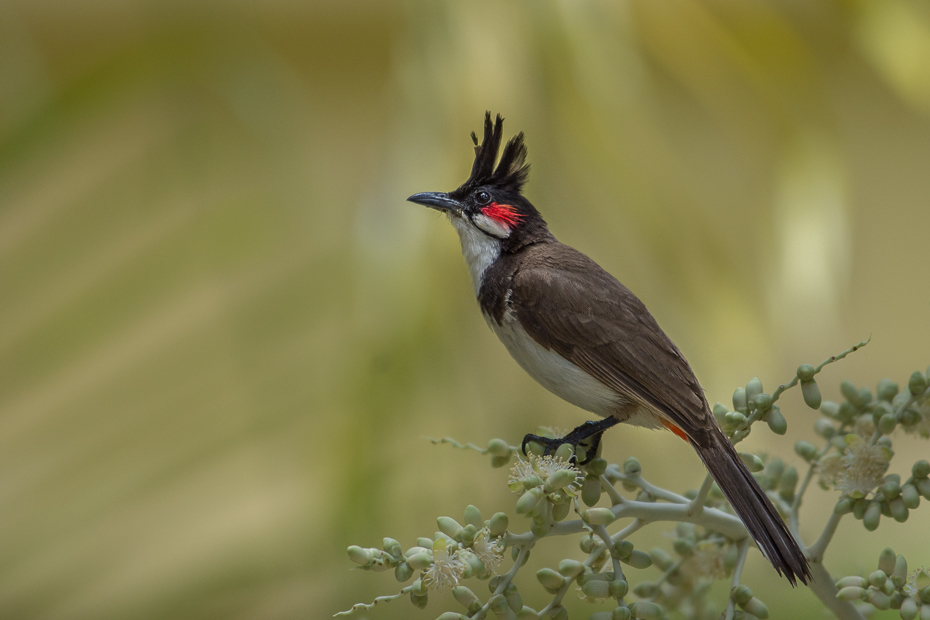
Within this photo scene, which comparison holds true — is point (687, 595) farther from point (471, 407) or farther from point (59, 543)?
point (59, 543)

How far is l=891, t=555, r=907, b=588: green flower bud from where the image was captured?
583mm

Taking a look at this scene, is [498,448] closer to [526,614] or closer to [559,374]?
[526,614]

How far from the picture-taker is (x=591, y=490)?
0.63 m

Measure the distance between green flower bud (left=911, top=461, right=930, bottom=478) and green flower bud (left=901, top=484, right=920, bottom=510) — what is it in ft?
0.03

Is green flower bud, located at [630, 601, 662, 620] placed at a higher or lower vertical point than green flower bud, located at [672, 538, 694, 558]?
lower

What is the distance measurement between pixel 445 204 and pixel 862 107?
2.79 m

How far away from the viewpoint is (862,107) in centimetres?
320

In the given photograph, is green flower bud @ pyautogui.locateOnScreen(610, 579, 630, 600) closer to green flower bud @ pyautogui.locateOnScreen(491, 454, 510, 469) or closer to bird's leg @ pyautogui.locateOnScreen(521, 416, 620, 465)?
green flower bud @ pyautogui.locateOnScreen(491, 454, 510, 469)

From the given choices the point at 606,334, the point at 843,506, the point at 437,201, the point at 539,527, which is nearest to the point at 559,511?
the point at 539,527

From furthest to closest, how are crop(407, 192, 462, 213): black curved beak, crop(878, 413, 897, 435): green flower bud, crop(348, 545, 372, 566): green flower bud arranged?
crop(407, 192, 462, 213): black curved beak → crop(878, 413, 897, 435): green flower bud → crop(348, 545, 372, 566): green flower bud

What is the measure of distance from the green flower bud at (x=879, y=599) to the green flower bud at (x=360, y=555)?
0.35 m

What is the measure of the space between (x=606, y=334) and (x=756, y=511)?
10.8 inches

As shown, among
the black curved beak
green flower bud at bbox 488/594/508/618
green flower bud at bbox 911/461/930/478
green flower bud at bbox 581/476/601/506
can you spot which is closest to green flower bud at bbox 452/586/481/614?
green flower bud at bbox 488/594/508/618

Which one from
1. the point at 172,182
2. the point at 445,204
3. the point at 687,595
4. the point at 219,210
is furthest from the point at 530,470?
the point at 172,182
